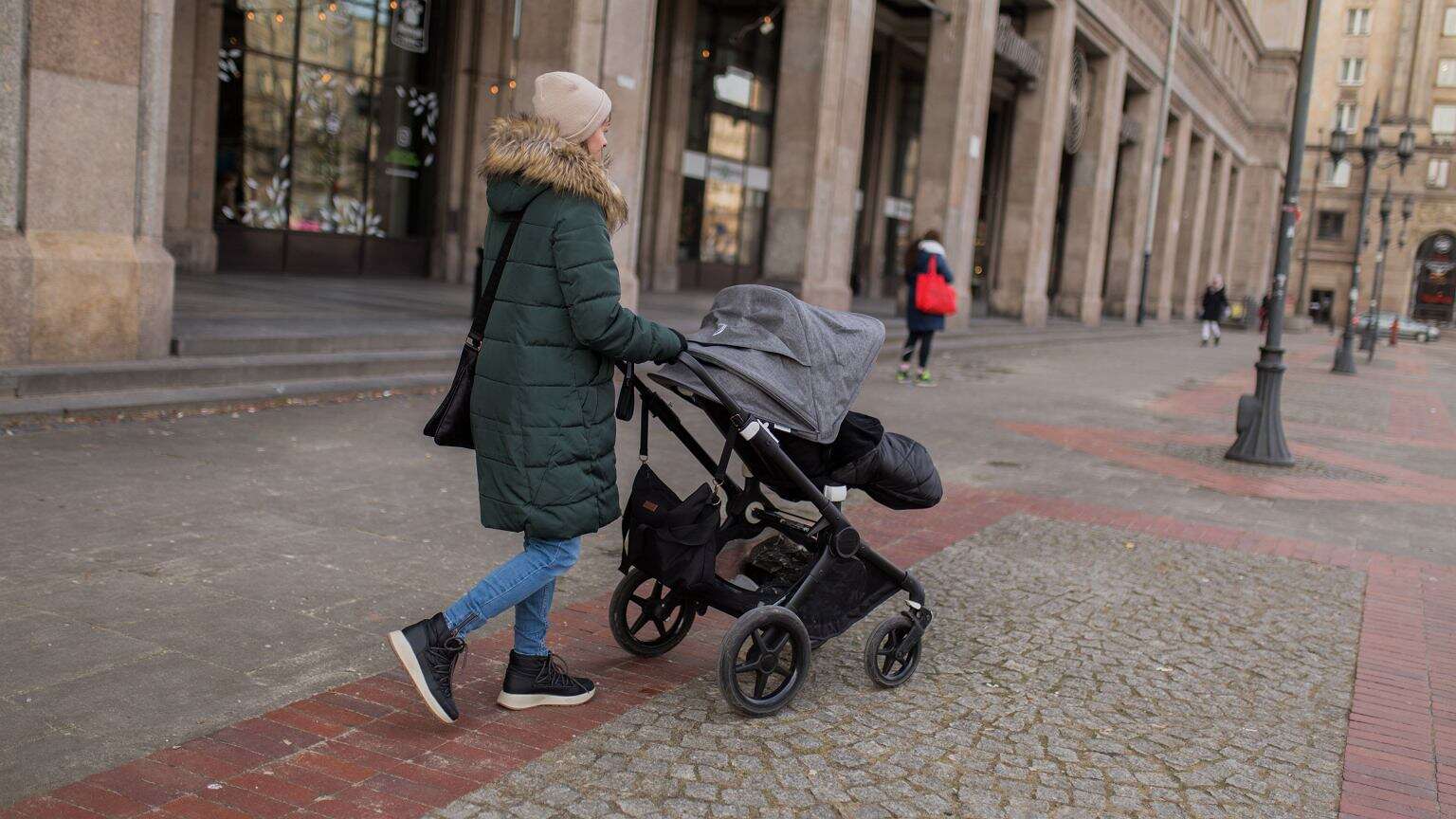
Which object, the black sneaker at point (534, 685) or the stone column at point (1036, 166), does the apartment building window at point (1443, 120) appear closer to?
the stone column at point (1036, 166)

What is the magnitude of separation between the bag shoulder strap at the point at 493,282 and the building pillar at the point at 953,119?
2062cm

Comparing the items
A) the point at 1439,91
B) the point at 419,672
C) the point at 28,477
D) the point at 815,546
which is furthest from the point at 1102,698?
the point at 1439,91

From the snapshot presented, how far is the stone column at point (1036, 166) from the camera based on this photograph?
2916cm

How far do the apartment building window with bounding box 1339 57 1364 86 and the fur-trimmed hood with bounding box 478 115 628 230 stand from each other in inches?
3654

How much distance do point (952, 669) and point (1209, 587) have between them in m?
2.19

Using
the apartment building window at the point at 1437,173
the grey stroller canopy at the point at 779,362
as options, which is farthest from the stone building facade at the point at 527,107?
the apartment building window at the point at 1437,173

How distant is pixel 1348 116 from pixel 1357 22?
620cm

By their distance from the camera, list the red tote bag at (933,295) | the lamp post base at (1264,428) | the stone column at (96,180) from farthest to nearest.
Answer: the red tote bag at (933,295)
the lamp post base at (1264,428)
the stone column at (96,180)

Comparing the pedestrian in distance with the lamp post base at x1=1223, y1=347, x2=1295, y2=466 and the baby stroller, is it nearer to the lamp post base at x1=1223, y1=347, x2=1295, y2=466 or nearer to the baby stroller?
the lamp post base at x1=1223, y1=347, x2=1295, y2=466

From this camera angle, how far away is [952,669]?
4.80m

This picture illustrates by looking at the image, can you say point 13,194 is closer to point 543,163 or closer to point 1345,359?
point 543,163

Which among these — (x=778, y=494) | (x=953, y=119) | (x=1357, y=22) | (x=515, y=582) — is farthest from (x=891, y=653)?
(x=1357, y=22)

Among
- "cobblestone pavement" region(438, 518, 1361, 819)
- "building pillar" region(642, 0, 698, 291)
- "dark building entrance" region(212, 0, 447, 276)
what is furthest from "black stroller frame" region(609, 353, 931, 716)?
"building pillar" region(642, 0, 698, 291)

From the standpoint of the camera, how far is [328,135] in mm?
20203
